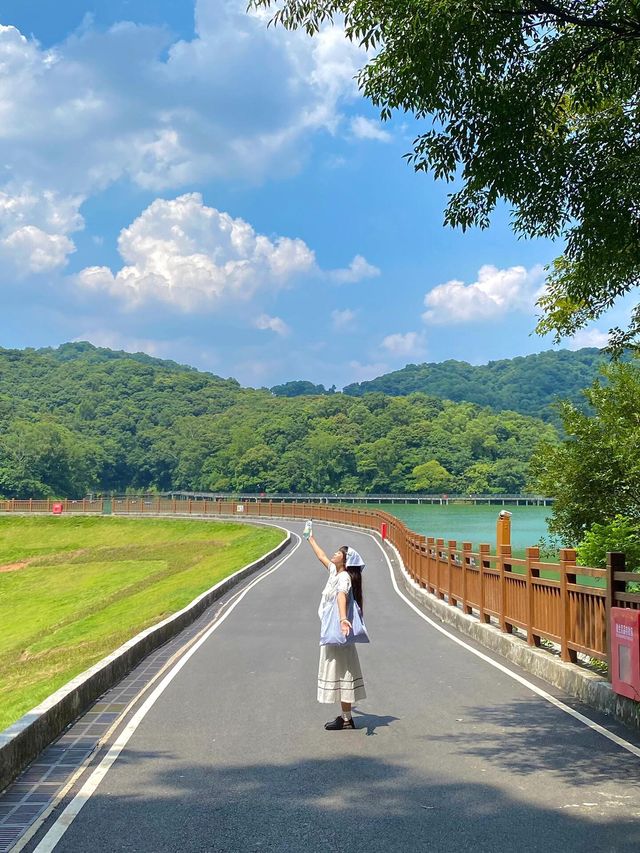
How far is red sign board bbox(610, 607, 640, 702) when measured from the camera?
810 centimetres

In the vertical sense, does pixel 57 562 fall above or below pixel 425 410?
below

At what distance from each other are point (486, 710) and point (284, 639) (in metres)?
6.83

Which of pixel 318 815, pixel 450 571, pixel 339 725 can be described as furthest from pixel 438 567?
pixel 318 815

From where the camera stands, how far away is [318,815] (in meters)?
5.79

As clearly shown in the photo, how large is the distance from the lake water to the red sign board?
4527 cm

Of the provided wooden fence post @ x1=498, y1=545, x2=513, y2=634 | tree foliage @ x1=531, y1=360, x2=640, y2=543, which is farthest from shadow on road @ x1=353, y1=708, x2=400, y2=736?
tree foliage @ x1=531, y1=360, x2=640, y2=543

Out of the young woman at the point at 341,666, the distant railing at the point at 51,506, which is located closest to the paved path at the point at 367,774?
the young woman at the point at 341,666

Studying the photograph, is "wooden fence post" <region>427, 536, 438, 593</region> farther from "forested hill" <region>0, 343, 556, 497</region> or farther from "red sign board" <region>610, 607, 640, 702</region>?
"forested hill" <region>0, 343, 556, 497</region>

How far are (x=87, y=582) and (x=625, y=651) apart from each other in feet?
129

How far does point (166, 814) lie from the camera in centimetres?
589

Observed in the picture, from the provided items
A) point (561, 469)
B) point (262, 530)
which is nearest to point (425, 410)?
point (262, 530)

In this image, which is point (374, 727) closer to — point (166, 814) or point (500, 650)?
point (166, 814)

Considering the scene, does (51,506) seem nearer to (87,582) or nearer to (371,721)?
(87,582)

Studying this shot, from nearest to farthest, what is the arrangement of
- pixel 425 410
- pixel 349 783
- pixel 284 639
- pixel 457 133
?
1. pixel 349 783
2. pixel 457 133
3. pixel 284 639
4. pixel 425 410
